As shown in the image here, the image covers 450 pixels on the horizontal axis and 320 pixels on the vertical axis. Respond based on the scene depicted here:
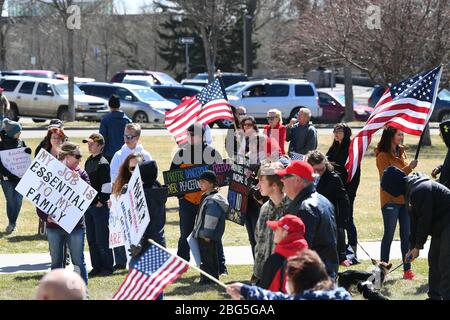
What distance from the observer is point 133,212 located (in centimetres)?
898

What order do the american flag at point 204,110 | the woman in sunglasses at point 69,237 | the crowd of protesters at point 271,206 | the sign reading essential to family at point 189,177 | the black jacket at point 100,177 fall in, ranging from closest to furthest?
the crowd of protesters at point 271,206 → the woman in sunglasses at point 69,237 → the black jacket at point 100,177 → the sign reading essential to family at point 189,177 → the american flag at point 204,110

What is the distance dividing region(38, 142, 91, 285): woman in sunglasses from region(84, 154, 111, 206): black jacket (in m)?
0.97

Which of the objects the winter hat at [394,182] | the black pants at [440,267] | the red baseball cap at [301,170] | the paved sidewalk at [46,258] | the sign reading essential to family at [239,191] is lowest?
the paved sidewalk at [46,258]

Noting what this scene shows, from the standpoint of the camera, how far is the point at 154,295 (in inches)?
234

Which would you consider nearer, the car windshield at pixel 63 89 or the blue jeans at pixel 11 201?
the blue jeans at pixel 11 201

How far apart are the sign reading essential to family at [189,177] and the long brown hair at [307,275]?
5.86 meters

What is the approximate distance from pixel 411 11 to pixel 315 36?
316cm

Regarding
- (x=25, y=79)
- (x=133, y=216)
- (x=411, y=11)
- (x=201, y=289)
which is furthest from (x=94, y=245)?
(x=25, y=79)

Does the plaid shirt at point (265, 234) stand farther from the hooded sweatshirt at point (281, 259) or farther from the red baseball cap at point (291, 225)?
the red baseball cap at point (291, 225)

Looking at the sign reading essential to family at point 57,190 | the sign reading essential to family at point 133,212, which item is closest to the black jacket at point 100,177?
the sign reading essential to family at point 57,190

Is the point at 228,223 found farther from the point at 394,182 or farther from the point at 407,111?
the point at 394,182

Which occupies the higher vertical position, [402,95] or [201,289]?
[402,95]

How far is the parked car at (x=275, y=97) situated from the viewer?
33906mm
